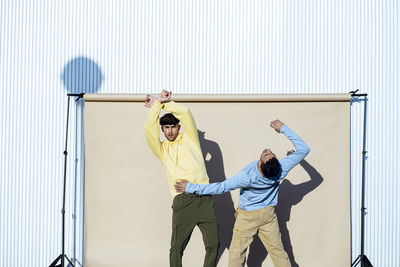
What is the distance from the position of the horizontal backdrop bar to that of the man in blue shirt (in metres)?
0.54

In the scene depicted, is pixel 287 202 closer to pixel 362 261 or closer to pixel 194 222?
pixel 362 261

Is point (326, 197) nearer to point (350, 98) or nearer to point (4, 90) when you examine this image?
point (350, 98)

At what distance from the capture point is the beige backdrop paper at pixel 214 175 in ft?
10.4

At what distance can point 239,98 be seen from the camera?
3160 millimetres

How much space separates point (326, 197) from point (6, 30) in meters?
3.26

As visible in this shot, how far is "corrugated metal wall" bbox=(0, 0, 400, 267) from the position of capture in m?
3.29

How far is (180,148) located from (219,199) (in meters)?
0.85

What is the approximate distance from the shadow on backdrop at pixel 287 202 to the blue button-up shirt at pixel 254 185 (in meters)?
0.64

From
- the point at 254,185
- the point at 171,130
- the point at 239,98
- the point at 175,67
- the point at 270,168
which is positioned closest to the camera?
the point at 270,168

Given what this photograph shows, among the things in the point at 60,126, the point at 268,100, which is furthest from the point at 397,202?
the point at 60,126

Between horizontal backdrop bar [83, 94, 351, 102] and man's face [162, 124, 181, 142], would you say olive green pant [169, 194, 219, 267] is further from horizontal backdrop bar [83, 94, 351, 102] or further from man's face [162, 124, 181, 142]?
horizontal backdrop bar [83, 94, 351, 102]

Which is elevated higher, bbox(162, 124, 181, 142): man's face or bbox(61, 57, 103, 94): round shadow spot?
bbox(61, 57, 103, 94): round shadow spot

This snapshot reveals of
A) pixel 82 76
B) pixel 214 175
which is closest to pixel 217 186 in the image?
pixel 214 175

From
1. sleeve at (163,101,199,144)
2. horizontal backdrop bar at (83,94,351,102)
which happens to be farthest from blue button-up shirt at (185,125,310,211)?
horizontal backdrop bar at (83,94,351,102)
